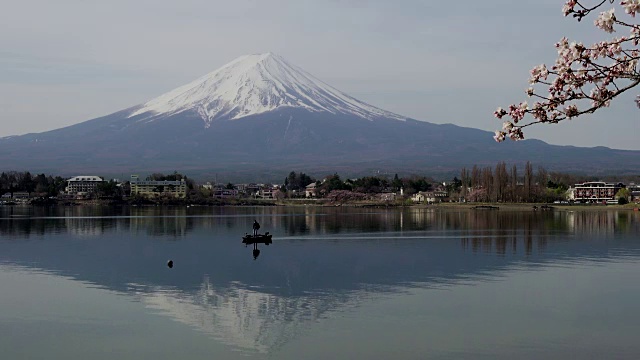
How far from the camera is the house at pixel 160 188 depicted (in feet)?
330

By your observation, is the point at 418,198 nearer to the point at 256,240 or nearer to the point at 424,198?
the point at 424,198

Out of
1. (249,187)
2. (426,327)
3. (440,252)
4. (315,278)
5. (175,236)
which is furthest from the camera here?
(249,187)

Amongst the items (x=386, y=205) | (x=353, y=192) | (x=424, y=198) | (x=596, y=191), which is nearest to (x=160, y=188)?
(x=353, y=192)

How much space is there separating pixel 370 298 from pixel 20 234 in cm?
2538

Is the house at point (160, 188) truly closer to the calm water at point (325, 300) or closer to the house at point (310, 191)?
the house at point (310, 191)

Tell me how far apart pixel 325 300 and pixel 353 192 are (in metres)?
82.4

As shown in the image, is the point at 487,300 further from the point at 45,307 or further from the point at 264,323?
the point at 45,307

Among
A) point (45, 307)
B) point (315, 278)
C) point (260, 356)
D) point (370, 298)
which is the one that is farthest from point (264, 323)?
point (315, 278)

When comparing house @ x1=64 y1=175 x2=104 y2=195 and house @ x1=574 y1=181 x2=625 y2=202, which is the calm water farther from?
house @ x1=64 y1=175 x2=104 y2=195

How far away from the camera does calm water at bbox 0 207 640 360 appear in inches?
502

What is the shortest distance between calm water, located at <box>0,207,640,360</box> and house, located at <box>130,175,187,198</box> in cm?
6834

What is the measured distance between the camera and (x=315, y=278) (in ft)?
69.7

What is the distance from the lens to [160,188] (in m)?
104

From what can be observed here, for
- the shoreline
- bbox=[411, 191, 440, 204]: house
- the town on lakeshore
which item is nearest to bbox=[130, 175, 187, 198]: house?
the town on lakeshore
